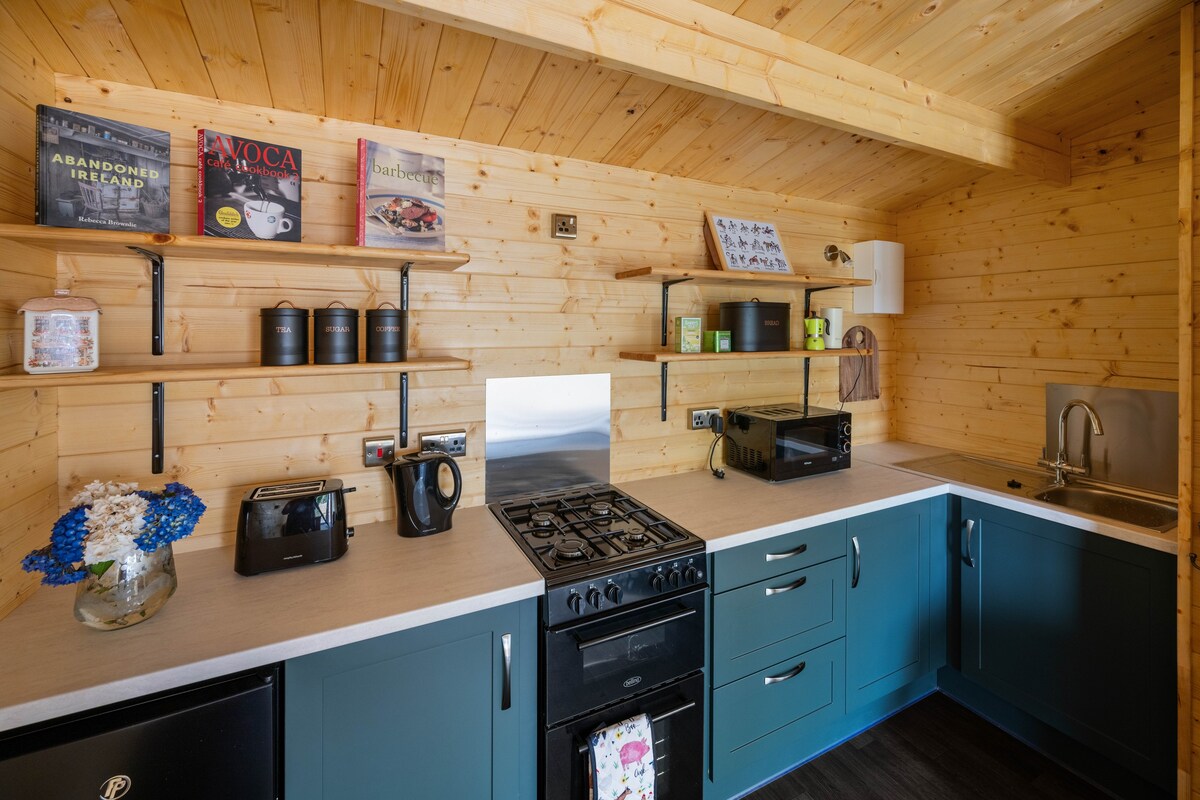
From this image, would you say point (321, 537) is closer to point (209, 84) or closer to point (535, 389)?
point (535, 389)

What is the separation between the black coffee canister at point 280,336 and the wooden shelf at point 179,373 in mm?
38

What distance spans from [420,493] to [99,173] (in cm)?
109

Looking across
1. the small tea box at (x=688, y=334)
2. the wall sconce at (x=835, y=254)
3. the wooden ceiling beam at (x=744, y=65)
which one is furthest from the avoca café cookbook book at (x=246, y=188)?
the wall sconce at (x=835, y=254)

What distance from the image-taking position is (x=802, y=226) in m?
2.57

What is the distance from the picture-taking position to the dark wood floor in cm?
181

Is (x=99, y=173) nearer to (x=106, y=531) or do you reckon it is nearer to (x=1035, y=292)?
(x=106, y=531)

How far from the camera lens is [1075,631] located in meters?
1.81

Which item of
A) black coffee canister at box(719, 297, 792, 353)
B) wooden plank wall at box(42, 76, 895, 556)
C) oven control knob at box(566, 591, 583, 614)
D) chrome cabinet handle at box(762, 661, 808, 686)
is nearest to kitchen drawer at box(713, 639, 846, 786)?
chrome cabinet handle at box(762, 661, 808, 686)

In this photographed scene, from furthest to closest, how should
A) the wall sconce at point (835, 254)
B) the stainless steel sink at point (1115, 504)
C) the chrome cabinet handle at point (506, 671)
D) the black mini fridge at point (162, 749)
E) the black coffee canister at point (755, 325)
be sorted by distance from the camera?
the wall sconce at point (835, 254) → the black coffee canister at point (755, 325) → the stainless steel sink at point (1115, 504) → the chrome cabinet handle at point (506, 671) → the black mini fridge at point (162, 749)

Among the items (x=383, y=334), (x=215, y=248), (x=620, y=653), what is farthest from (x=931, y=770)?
(x=215, y=248)

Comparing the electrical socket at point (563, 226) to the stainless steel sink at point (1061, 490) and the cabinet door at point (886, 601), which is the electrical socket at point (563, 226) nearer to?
the cabinet door at point (886, 601)

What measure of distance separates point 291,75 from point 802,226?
85.0 inches

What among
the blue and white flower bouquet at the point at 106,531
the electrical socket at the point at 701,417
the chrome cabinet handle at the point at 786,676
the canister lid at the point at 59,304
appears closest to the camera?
the blue and white flower bouquet at the point at 106,531

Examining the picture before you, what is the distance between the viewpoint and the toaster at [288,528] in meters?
1.36
